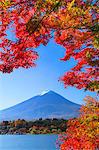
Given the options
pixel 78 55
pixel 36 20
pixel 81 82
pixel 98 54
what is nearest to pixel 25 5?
pixel 36 20

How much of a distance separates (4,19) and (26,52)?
51.5 inches

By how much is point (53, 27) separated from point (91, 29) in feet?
3.07

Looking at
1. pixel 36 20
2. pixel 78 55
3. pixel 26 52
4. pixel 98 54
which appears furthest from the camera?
pixel 78 55

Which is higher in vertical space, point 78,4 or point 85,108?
point 78,4

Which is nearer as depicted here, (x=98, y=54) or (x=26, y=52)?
(x=26, y=52)

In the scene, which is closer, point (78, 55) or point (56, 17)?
point (56, 17)

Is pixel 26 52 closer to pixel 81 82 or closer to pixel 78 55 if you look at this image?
pixel 78 55

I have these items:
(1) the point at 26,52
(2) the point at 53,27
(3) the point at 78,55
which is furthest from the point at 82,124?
(2) the point at 53,27

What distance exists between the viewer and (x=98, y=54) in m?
13.6

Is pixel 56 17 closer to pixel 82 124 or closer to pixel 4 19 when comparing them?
pixel 4 19

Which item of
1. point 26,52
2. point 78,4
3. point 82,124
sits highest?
point 78,4

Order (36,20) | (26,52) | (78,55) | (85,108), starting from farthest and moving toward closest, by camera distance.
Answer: (85,108) < (78,55) < (26,52) < (36,20)

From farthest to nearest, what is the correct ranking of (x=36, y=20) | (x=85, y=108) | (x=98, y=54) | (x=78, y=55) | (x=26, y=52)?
(x=85, y=108), (x=78, y=55), (x=98, y=54), (x=26, y=52), (x=36, y=20)

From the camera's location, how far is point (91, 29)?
10844 mm
